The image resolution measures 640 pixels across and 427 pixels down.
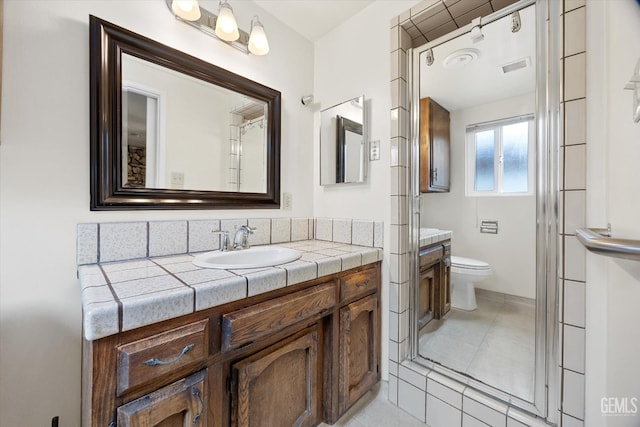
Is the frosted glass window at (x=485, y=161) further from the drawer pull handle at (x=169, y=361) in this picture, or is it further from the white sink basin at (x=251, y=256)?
the drawer pull handle at (x=169, y=361)

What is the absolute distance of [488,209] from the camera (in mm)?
1374

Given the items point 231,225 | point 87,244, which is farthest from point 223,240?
point 87,244

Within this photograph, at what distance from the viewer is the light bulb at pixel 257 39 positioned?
1437 millimetres

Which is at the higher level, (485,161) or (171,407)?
(485,161)

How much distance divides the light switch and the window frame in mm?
475

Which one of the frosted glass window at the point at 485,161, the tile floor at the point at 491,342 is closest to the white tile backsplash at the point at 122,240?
the tile floor at the point at 491,342

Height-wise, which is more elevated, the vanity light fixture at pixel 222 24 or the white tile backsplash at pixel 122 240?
the vanity light fixture at pixel 222 24

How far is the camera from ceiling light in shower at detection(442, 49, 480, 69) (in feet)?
4.44

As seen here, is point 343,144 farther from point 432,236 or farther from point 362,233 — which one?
point 432,236

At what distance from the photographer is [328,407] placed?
1182 mm

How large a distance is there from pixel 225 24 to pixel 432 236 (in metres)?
1.64

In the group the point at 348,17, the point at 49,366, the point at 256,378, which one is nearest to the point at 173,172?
the point at 49,366

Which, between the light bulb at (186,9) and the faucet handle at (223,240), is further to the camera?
the faucet handle at (223,240)

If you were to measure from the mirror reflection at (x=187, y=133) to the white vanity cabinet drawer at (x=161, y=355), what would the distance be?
2.45 feet
